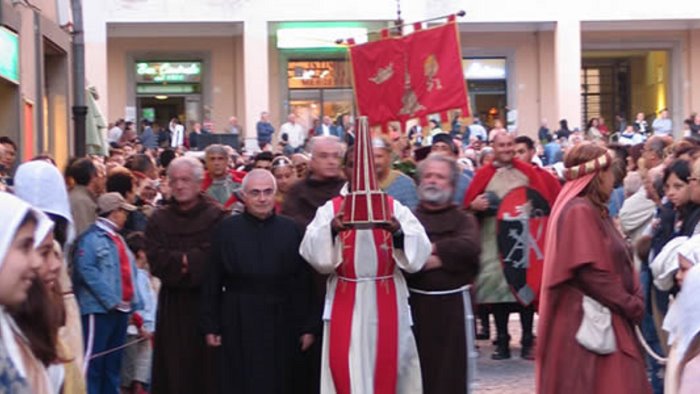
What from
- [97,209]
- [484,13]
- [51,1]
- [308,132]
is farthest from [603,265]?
[484,13]

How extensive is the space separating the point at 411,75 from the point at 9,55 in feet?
21.7

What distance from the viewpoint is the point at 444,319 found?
29.1 feet

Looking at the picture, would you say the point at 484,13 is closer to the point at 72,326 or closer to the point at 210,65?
the point at 210,65

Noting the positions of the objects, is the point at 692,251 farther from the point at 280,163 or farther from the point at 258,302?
Answer: the point at 280,163

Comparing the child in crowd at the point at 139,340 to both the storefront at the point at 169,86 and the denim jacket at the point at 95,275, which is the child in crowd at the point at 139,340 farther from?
the storefront at the point at 169,86

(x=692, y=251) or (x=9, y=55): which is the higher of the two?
(x=9, y=55)

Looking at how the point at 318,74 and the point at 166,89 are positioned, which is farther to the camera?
the point at 318,74

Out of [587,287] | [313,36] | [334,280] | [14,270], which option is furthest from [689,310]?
[313,36]

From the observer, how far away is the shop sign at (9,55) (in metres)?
17.1

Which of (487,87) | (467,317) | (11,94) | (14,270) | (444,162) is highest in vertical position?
(487,87)

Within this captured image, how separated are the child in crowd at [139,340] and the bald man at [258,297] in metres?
1.62

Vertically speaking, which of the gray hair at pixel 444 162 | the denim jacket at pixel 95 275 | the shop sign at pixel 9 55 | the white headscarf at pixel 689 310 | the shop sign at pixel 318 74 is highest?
the shop sign at pixel 318 74

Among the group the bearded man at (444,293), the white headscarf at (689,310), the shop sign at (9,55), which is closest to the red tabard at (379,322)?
the bearded man at (444,293)

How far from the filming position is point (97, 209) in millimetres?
9844
